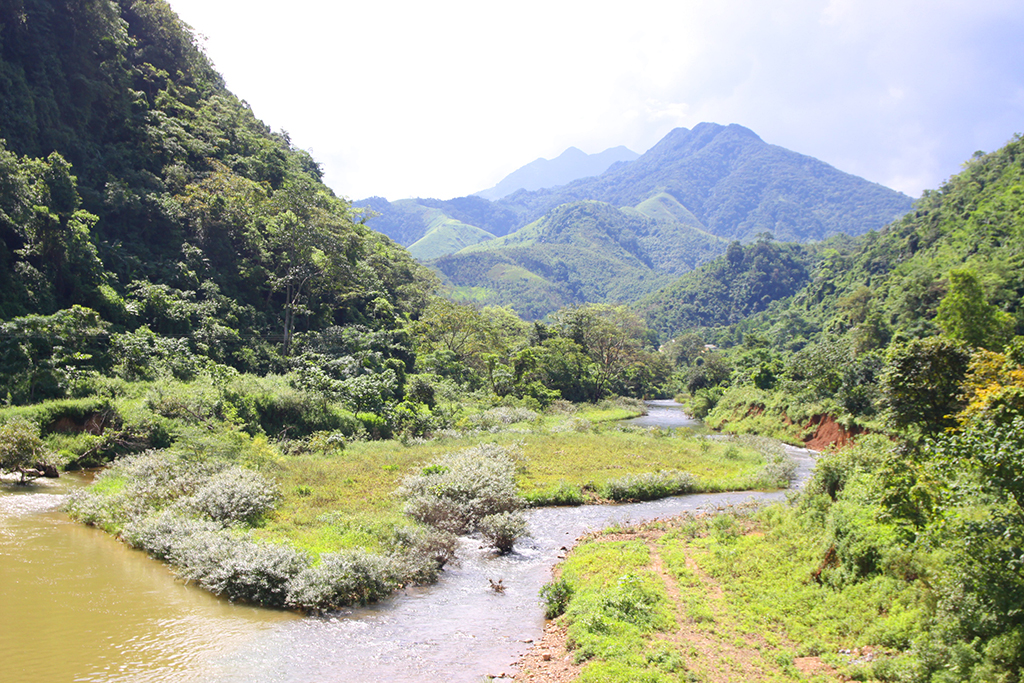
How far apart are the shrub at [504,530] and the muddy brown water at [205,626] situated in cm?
105

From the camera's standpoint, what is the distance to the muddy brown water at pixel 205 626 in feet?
31.0

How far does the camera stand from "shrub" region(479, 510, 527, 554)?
671 inches

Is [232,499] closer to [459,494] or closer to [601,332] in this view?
[459,494]

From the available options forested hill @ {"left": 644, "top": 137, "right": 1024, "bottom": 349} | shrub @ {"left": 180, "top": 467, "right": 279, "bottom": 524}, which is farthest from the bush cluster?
forested hill @ {"left": 644, "top": 137, "right": 1024, "bottom": 349}

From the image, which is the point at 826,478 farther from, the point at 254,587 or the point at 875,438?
the point at 254,587

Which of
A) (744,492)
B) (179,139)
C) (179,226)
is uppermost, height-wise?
(179,139)

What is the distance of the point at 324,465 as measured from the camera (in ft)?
80.6

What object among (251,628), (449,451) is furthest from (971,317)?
(251,628)

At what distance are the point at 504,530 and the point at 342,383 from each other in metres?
20.1

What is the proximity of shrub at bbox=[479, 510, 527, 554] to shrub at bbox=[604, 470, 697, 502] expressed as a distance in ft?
27.1

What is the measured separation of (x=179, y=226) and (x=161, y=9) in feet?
93.2

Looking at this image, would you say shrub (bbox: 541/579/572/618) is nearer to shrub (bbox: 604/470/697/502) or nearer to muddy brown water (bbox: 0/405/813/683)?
muddy brown water (bbox: 0/405/813/683)

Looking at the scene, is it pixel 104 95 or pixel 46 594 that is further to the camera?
pixel 104 95

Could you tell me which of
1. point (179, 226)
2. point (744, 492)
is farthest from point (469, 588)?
point (179, 226)
